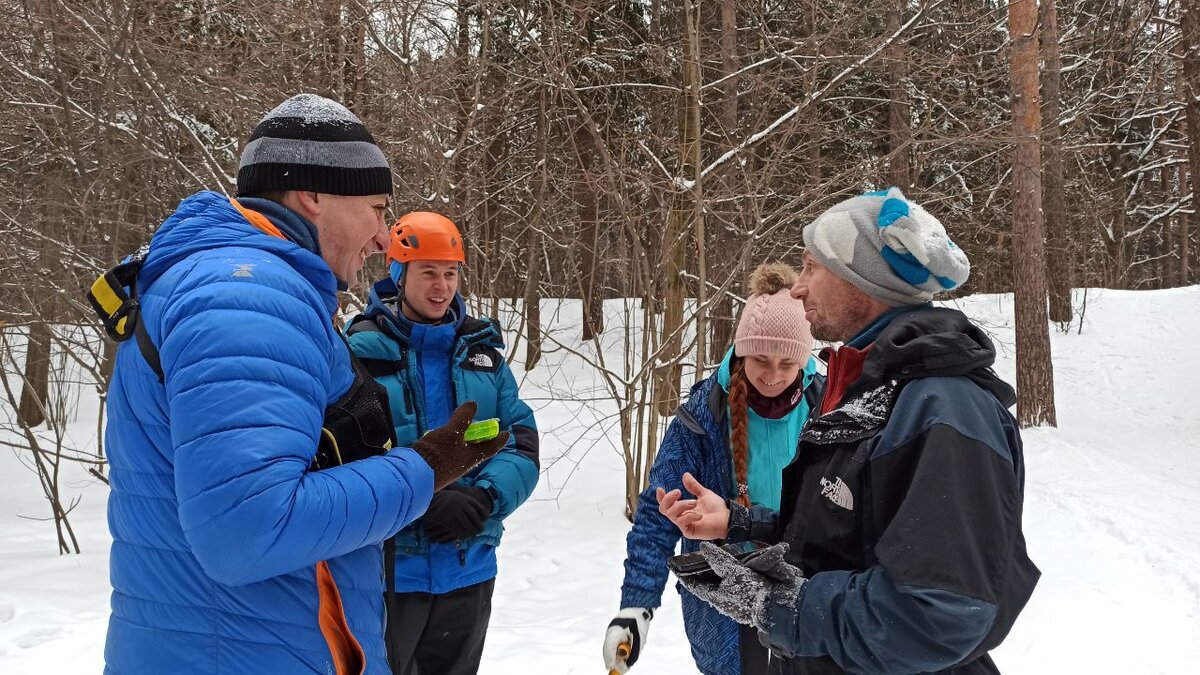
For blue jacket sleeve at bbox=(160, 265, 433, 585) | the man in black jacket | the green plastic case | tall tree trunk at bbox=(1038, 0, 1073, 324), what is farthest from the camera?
tall tree trunk at bbox=(1038, 0, 1073, 324)

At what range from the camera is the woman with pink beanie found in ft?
8.34

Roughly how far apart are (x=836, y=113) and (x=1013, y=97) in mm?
2489

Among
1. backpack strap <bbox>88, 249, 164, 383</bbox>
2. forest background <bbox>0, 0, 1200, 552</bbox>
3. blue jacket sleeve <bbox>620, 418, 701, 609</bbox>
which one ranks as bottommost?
blue jacket sleeve <bbox>620, 418, 701, 609</bbox>

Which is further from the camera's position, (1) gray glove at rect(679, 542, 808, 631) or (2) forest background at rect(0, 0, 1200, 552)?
(2) forest background at rect(0, 0, 1200, 552)

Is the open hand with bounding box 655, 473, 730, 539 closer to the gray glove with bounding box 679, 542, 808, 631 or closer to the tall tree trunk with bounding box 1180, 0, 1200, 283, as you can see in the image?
the gray glove with bounding box 679, 542, 808, 631

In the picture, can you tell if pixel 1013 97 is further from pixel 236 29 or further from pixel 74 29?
A: pixel 74 29

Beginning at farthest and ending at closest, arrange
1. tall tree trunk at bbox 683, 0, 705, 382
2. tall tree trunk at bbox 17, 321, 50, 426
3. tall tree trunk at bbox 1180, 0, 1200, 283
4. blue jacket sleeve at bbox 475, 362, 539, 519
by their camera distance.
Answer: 1. tall tree trunk at bbox 1180, 0, 1200, 283
2. tall tree trunk at bbox 17, 321, 50, 426
3. tall tree trunk at bbox 683, 0, 705, 382
4. blue jacket sleeve at bbox 475, 362, 539, 519

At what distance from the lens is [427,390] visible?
2.91 m

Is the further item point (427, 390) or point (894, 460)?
point (427, 390)

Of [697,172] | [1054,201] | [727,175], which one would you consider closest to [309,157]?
[697,172]

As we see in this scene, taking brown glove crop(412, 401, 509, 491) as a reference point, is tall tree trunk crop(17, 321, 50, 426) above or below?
below

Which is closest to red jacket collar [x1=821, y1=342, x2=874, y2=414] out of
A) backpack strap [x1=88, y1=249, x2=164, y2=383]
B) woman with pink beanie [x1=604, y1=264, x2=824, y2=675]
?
woman with pink beanie [x1=604, y1=264, x2=824, y2=675]

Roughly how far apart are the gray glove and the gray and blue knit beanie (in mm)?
572

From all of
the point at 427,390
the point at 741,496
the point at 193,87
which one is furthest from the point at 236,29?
the point at 741,496
